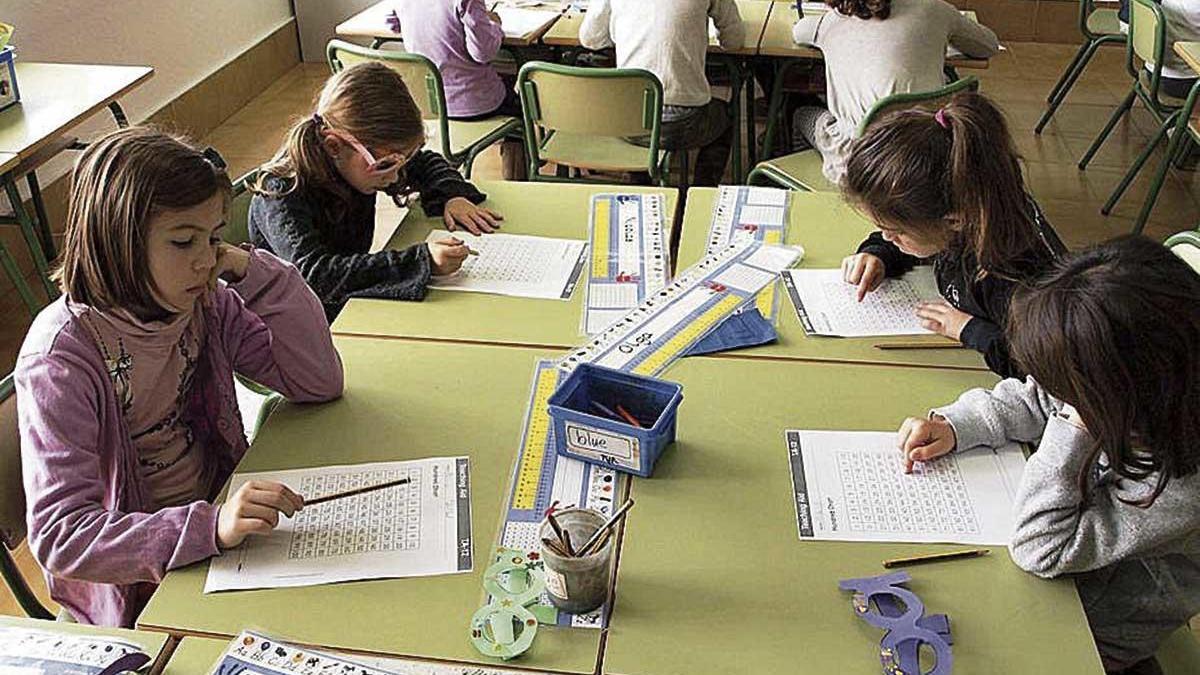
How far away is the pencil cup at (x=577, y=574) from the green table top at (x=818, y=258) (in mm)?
578

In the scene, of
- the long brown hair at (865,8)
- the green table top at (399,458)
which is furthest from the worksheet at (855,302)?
the long brown hair at (865,8)

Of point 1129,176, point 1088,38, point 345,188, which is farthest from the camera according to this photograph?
point 1088,38

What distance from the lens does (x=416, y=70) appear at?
3.28 m

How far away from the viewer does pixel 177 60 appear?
462 centimetres

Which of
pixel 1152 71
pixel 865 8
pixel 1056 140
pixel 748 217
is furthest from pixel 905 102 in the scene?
pixel 1056 140

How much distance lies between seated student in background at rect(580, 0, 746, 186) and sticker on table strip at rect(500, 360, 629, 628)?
2.06m

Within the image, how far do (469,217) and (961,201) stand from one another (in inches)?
36.9

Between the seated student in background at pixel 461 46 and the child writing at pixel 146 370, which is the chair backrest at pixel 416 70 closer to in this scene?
the seated student in background at pixel 461 46

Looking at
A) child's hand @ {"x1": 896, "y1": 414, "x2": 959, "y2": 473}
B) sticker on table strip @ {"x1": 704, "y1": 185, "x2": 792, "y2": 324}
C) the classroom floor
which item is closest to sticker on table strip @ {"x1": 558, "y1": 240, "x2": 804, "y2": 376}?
sticker on table strip @ {"x1": 704, "y1": 185, "x2": 792, "y2": 324}

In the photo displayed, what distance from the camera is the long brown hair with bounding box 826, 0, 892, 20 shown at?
3111 millimetres

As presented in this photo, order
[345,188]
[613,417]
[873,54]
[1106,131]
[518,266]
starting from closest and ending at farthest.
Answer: [613,417]
[518,266]
[345,188]
[873,54]
[1106,131]

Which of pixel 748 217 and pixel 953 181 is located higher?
pixel 953 181

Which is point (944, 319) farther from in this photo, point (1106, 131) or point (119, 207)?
point (1106, 131)

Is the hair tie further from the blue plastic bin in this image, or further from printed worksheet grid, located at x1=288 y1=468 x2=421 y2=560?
printed worksheet grid, located at x1=288 y1=468 x2=421 y2=560
